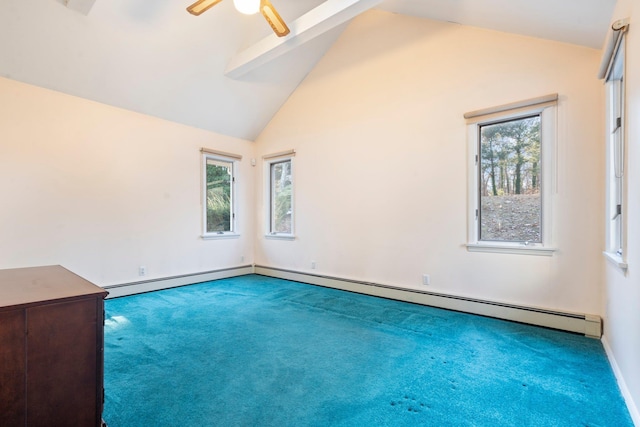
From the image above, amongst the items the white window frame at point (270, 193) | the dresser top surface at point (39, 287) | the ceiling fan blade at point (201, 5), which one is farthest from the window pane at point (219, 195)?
the dresser top surface at point (39, 287)

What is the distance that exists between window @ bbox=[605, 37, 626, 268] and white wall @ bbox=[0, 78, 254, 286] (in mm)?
5086

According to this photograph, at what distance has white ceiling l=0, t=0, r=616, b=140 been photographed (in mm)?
2777

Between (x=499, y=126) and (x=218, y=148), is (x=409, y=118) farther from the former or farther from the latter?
(x=218, y=148)

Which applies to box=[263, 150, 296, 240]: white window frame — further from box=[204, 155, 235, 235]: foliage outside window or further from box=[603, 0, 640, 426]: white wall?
box=[603, 0, 640, 426]: white wall

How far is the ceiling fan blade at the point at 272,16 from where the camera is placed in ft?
8.59

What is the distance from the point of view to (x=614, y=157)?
96.0 inches

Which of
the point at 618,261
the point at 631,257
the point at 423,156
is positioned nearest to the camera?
the point at 631,257

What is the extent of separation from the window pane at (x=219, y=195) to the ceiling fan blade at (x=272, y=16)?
119 inches

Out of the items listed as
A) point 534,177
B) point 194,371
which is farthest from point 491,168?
point 194,371

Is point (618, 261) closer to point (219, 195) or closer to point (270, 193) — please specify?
point (270, 193)

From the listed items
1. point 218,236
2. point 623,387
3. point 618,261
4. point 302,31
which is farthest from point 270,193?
point 623,387

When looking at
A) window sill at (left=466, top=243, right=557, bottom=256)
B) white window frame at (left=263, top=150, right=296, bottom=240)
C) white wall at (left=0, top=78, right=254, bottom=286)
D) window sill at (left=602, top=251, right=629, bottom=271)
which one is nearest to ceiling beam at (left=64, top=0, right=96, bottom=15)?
white wall at (left=0, top=78, right=254, bottom=286)

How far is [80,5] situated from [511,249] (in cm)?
500

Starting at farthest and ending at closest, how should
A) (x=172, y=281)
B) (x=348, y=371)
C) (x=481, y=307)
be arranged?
(x=172, y=281)
(x=481, y=307)
(x=348, y=371)
